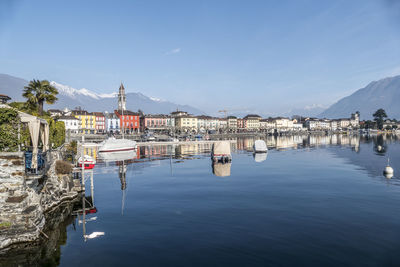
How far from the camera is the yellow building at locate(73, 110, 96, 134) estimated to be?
154 metres

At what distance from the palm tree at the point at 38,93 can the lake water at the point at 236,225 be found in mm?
16021

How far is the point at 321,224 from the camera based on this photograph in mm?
19547

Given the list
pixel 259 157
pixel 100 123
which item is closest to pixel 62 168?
pixel 259 157

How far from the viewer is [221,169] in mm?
46938

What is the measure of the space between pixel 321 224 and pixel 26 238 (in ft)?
67.0

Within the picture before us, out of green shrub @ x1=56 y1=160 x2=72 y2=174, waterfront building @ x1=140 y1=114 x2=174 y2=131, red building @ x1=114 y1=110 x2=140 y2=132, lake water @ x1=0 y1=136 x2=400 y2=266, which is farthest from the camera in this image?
waterfront building @ x1=140 y1=114 x2=174 y2=131

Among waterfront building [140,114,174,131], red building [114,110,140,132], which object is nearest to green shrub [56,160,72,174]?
red building [114,110,140,132]

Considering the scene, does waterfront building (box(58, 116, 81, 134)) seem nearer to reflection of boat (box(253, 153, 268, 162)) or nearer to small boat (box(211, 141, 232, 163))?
reflection of boat (box(253, 153, 268, 162))

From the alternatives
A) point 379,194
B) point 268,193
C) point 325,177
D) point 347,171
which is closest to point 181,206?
point 268,193

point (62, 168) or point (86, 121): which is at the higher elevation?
point (86, 121)

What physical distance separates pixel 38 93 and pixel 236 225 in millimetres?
37065

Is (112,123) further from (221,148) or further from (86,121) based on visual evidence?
(221,148)

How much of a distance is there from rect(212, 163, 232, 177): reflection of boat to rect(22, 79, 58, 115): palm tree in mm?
28635

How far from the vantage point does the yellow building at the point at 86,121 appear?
154 meters
